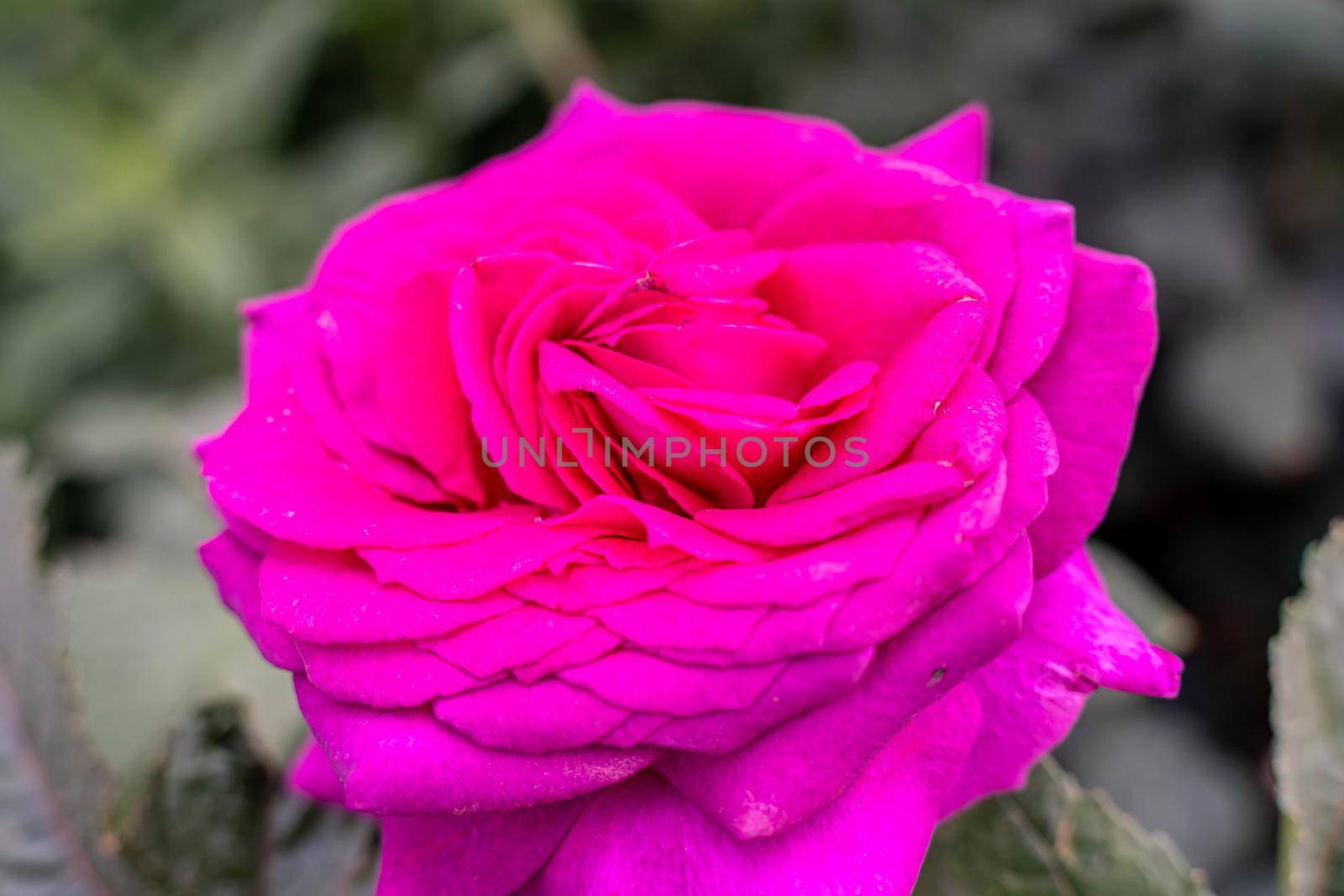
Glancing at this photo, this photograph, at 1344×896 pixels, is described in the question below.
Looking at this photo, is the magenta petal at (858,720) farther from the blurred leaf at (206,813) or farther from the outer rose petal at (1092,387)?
the blurred leaf at (206,813)

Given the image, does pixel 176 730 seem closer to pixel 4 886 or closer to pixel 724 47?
pixel 4 886

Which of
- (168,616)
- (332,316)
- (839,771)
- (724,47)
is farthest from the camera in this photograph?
(724,47)

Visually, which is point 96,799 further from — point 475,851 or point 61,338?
point 61,338

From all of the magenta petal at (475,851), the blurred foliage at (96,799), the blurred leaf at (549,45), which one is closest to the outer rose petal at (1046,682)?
the magenta petal at (475,851)

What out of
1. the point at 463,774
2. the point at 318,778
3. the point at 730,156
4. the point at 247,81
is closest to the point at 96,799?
the point at 318,778

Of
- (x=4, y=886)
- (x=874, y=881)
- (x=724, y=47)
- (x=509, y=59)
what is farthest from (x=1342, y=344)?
(x=4, y=886)

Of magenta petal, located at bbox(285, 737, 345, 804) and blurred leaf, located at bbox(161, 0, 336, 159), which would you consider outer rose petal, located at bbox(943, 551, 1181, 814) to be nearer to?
magenta petal, located at bbox(285, 737, 345, 804)
